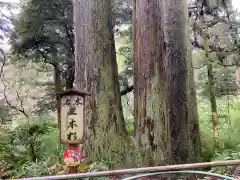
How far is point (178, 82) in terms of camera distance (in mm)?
5473

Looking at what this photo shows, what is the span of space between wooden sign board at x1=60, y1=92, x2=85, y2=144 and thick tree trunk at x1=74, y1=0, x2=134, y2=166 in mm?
1591

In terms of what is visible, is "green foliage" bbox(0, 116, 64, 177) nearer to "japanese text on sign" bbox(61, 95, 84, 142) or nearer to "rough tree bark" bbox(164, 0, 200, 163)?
"japanese text on sign" bbox(61, 95, 84, 142)

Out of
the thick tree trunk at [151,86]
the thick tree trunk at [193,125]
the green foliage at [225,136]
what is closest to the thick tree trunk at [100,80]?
the thick tree trunk at [151,86]

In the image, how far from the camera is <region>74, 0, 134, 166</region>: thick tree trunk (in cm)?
564

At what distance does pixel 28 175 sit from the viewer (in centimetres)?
530

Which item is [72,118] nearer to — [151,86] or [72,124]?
[72,124]

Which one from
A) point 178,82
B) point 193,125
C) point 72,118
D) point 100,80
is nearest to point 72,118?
point 72,118

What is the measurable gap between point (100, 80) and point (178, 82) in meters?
1.33

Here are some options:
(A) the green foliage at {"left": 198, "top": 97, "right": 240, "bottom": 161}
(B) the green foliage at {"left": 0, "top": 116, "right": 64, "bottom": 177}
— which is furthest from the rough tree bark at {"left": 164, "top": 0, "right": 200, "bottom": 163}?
(B) the green foliage at {"left": 0, "top": 116, "right": 64, "bottom": 177}

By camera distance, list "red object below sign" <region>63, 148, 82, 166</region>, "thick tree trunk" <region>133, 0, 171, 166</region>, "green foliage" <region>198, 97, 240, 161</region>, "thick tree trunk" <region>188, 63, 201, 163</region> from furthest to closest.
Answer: "green foliage" <region>198, 97, 240, 161</region> < "thick tree trunk" <region>188, 63, 201, 163</region> < "thick tree trunk" <region>133, 0, 171, 166</region> < "red object below sign" <region>63, 148, 82, 166</region>

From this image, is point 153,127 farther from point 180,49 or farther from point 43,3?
point 43,3

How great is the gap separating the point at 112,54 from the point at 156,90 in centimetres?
108

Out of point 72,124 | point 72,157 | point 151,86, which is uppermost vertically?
point 151,86

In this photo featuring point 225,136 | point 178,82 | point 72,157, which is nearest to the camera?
point 72,157
